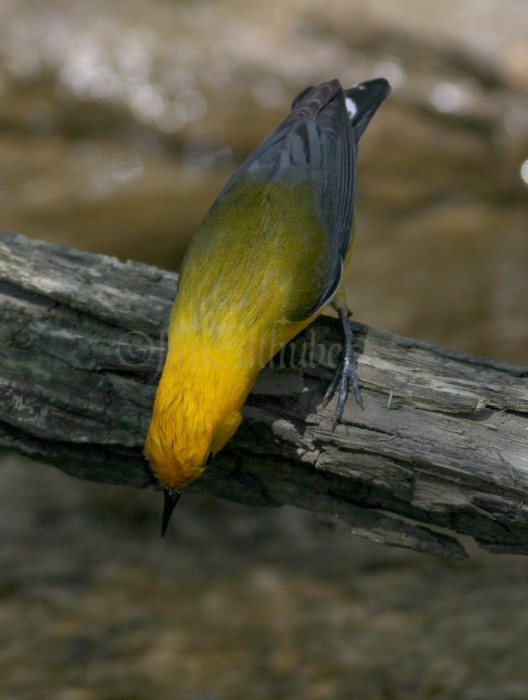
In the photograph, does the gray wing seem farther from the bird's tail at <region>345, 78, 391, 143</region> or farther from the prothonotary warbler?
Answer: the bird's tail at <region>345, 78, 391, 143</region>

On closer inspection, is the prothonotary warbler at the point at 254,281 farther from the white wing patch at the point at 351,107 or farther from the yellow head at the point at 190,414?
the white wing patch at the point at 351,107

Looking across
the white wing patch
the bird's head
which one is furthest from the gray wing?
the bird's head

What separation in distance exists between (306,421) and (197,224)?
16.4ft

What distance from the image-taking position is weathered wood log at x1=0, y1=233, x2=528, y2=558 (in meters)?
3.54

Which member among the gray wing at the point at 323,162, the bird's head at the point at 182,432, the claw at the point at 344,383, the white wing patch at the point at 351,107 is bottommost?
the bird's head at the point at 182,432

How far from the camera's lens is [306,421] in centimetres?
375

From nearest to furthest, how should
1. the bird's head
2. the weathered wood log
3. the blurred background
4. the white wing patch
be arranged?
the bird's head, the weathered wood log, the blurred background, the white wing patch

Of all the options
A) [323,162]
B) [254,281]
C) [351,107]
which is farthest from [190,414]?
[351,107]

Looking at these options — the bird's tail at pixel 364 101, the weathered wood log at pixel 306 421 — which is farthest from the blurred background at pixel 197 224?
the bird's tail at pixel 364 101

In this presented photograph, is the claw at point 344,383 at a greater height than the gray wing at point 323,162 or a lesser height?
lesser

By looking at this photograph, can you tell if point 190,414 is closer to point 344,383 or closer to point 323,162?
point 344,383

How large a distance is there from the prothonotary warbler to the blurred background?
5.69 feet

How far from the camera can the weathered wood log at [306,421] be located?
140 inches

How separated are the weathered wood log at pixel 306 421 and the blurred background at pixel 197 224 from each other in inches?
61.0
